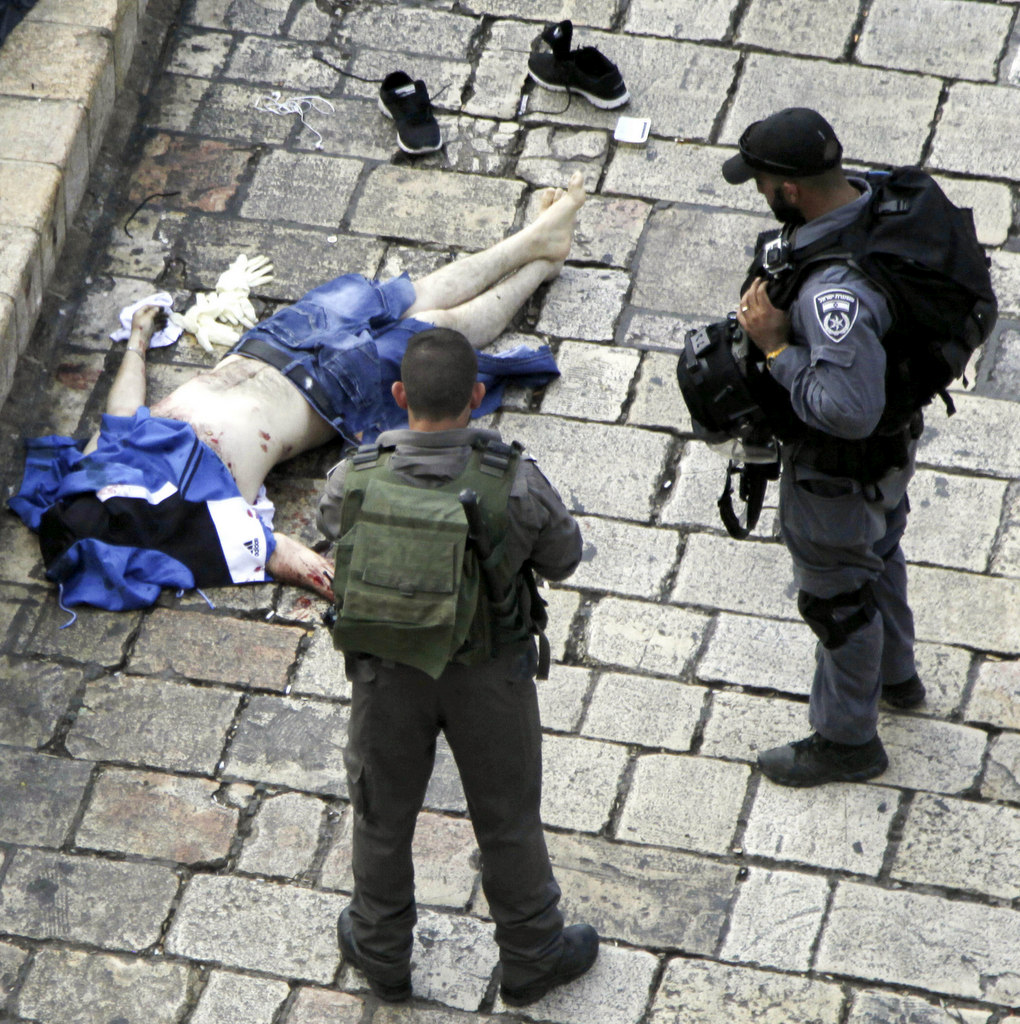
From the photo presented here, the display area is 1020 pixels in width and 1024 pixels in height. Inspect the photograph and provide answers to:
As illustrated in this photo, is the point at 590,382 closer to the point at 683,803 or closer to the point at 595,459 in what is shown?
the point at 595,459

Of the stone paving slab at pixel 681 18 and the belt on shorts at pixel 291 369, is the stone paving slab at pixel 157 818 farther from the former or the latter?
the stone paving slab at pixel 681 18

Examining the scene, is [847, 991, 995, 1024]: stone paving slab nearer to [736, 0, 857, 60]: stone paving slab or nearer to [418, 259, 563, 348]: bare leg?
[418, 259, 563, 348]: bare leg

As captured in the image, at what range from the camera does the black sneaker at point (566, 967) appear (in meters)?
3.88

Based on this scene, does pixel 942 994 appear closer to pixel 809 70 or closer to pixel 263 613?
pixel 263 613

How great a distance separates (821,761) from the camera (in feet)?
14.4

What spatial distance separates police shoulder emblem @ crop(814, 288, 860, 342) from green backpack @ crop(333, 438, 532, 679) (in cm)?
84

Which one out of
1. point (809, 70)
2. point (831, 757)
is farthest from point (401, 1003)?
point (809, 70)

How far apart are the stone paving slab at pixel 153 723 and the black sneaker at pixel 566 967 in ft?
4.29

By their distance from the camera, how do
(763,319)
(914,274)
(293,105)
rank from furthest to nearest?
(293,105) → (763,319) → (914,274)

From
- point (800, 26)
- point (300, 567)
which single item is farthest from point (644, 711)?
point (800, 26)

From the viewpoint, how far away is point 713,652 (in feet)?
15.9

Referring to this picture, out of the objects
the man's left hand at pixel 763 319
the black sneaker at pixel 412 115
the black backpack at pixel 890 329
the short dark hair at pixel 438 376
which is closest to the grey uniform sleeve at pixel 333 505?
the short dark hair at pixel 438 376

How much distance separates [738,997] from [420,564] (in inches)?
67.2

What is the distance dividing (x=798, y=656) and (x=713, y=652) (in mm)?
289
